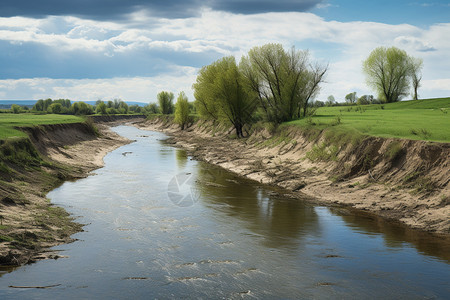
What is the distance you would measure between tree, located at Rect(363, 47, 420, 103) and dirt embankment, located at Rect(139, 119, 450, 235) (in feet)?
147

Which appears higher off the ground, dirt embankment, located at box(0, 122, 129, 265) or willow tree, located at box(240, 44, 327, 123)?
willow tree, located at box(240, 44, 327, 123)

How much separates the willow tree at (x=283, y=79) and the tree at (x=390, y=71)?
31012 mm

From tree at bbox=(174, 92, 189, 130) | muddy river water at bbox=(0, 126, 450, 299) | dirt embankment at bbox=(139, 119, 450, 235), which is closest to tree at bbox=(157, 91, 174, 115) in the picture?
tree at bbox=(174, 92, 189, 130)

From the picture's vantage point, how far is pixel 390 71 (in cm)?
7031

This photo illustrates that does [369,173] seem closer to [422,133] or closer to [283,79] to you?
[422,133]

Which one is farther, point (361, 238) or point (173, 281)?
point (361, 238)

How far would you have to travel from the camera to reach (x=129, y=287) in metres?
10.1

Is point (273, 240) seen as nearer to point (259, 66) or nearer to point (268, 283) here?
point (268, 283)

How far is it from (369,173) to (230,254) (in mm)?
11869

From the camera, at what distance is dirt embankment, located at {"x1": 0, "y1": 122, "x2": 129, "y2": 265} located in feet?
40.0

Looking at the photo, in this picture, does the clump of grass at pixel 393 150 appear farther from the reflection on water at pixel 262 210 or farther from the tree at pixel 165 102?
the tree at pixel 165 102

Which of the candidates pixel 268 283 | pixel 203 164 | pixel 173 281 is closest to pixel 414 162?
Answer: pixel 268 283

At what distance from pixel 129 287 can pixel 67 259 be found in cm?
294

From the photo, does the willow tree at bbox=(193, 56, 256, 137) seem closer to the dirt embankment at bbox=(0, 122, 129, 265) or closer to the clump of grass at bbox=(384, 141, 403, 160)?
the dirt embankment at bbox=(0, 122, 129, 265)
